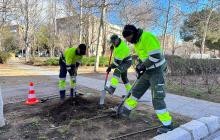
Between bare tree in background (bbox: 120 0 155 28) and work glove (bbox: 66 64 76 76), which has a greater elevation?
bare tree in background (bbox: 120 0 155 28)

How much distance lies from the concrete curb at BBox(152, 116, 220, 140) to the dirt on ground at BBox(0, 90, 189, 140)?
44cm

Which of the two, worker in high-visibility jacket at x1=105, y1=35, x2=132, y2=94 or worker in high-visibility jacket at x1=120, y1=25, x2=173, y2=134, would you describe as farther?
worker in high-visibility jacket at x1=105, y1=35, x2=132, y2=94

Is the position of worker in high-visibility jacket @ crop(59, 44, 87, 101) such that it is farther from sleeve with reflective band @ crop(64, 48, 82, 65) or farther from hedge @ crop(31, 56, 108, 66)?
hedge @ crop(31, 56, 108, 66)

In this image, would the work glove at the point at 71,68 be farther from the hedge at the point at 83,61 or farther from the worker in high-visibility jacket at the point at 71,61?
the hedge at the point at 83,61

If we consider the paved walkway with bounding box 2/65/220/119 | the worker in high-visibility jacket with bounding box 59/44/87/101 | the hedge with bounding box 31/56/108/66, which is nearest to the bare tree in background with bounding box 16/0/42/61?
the hedge with bounding box 31/56/108/66

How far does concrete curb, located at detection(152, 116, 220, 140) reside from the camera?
4094mm

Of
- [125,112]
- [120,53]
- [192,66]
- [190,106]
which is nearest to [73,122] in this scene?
[125,112]

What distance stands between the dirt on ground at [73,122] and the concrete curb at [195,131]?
44 centimetres

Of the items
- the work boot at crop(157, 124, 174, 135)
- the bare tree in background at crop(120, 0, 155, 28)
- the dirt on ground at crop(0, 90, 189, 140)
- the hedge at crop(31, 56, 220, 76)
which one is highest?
the bare tree in background at crop(120, 0, 155, 28)

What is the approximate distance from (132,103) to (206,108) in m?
2.68

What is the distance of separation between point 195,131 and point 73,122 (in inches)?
93.3

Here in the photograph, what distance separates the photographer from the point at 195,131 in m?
4.43

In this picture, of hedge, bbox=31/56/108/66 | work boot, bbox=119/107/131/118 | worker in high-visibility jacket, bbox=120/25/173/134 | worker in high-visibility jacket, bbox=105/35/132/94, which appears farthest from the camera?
hedge, bbox=31/56/108/66

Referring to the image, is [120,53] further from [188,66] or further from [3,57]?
[3,57]
